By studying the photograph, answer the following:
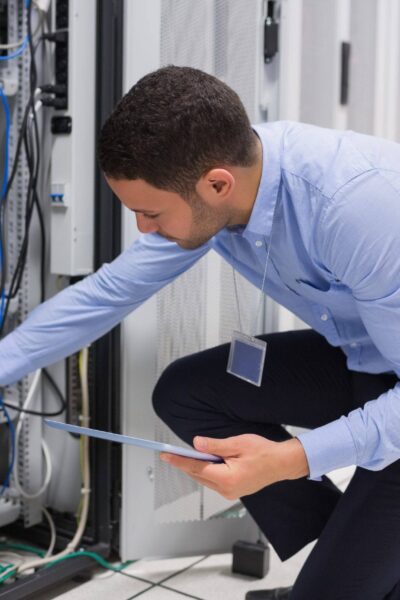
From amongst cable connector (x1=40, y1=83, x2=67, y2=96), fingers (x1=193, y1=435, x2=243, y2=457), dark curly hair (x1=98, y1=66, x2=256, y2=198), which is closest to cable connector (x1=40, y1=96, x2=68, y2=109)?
cable connector (x1=40, y1=83, x2=67, y2=96)

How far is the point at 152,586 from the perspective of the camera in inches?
75.5

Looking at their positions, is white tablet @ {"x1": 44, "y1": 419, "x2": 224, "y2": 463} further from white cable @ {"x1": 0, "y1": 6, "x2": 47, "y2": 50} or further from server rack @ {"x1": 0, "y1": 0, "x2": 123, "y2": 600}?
white cable @ {"x1": 0, "y1": 6, "x2": 47, "y2": 50}

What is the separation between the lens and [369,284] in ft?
4.24

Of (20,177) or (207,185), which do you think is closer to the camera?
(207,185)

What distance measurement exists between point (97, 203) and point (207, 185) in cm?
70

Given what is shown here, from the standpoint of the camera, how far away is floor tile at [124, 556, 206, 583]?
78.0 inches

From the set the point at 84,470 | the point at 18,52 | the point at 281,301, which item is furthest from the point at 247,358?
the point at 18,52

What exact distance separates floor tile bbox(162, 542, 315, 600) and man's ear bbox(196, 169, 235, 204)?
1072 millimetres

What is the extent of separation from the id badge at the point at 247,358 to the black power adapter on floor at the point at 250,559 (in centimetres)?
61

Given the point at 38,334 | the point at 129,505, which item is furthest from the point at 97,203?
the point at 129,505

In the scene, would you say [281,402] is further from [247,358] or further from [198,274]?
[198,274]

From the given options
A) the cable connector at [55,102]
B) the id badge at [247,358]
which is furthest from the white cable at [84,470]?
the cable connector at [55,102]

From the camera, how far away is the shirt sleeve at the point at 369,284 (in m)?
1.27

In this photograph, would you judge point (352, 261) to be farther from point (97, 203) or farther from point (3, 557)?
point (3, 557)
